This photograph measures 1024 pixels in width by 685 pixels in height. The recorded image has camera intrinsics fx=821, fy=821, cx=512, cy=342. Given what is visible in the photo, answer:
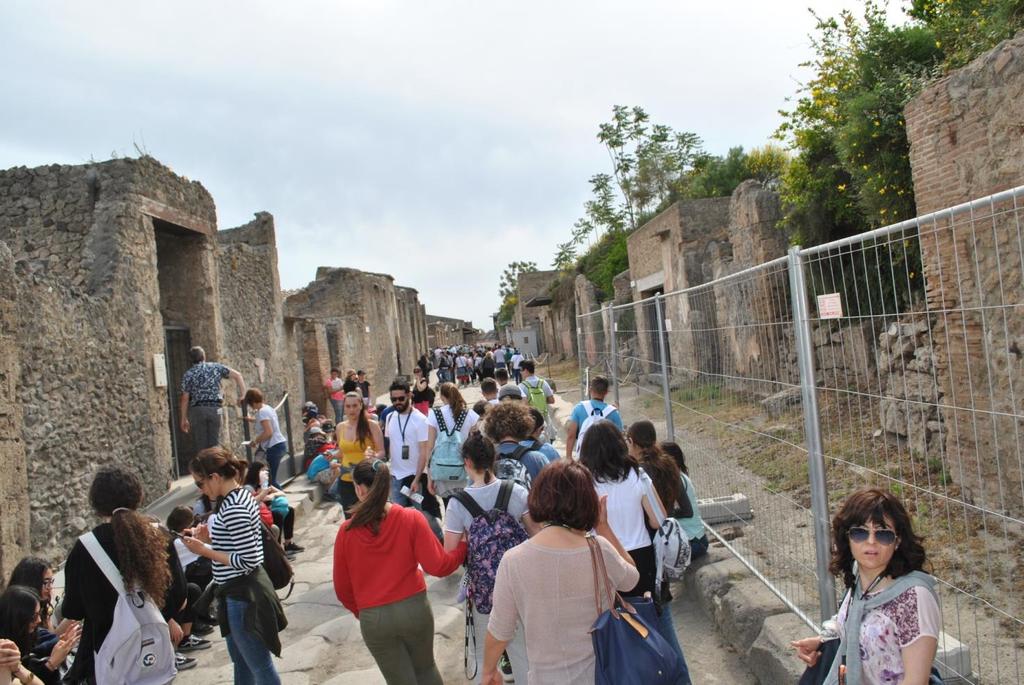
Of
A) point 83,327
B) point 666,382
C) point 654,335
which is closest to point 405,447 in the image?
point 666,382

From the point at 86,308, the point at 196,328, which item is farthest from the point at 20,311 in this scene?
the point at 196,328

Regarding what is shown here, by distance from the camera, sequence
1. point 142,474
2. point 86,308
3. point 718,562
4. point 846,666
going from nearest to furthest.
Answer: point 846,666 → point 718,562 → point 86,308 → point 142,474

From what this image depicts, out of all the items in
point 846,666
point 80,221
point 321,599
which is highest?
point 80,221

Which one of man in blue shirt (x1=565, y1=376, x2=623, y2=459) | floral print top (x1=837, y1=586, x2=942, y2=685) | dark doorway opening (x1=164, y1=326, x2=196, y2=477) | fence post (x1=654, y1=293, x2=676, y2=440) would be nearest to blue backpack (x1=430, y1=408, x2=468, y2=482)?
man in blue shirt (x1=565, y1=376, x2=623, y2=459)

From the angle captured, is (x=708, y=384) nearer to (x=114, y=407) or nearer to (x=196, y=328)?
(x=114, y=407)

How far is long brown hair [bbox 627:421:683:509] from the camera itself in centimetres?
436

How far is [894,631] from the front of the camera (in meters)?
2.15

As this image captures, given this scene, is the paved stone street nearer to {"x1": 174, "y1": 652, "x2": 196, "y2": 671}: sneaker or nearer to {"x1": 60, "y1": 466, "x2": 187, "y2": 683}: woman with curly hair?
{"x1": 174, "y1": 652, "x2": 196, "y2": 671}: sneaker

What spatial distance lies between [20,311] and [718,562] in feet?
18.9

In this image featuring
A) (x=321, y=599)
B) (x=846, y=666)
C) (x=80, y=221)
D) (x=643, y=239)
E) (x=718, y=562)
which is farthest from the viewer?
(x=643, y=239)

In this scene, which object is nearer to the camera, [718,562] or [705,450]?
[718,562]

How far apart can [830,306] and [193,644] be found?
4.82m

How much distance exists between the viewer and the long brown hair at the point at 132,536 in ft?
11.5

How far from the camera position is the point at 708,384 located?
5.45 m
